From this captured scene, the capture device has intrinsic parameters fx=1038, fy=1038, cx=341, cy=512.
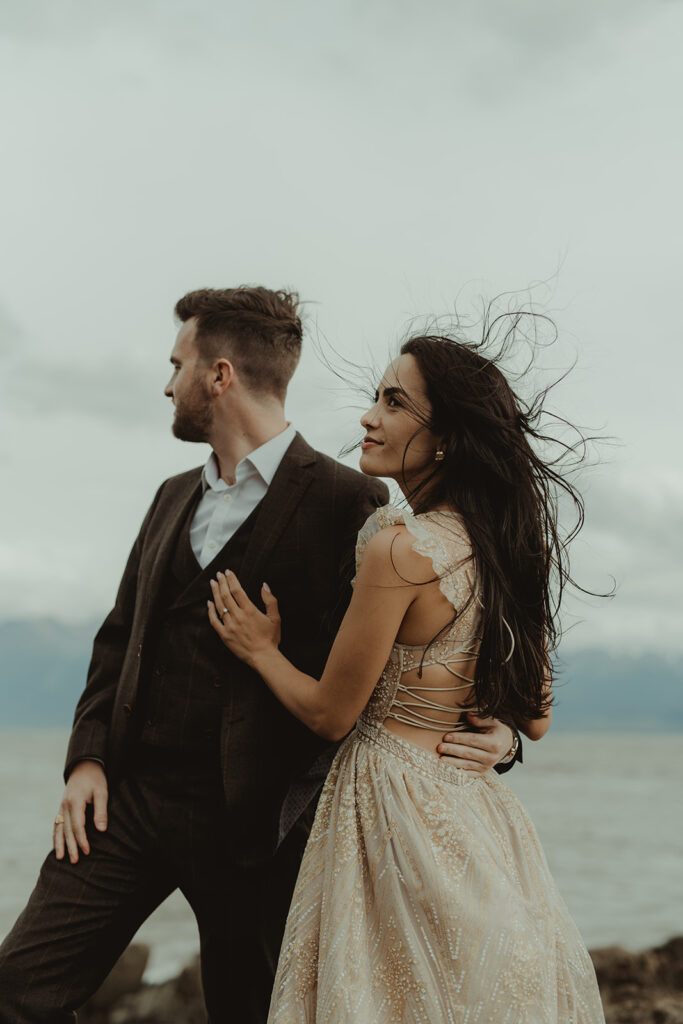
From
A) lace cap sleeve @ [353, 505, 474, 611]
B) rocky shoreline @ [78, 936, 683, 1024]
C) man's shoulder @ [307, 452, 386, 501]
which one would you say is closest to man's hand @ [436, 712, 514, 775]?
lace cap sleeve @ [353, 505, 474, 611]

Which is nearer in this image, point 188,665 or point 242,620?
point 242,620

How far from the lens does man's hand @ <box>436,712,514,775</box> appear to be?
255 centimetres

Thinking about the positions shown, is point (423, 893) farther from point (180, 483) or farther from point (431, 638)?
point (180, 483)

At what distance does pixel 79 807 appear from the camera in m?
2.95

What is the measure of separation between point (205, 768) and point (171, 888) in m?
0.41

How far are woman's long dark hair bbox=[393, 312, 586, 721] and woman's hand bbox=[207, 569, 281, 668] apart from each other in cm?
52

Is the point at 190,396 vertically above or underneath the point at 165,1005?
above

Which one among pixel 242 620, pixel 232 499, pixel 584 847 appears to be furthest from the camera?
pixel 584 847

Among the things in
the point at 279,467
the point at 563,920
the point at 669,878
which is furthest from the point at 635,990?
the point at 669,878

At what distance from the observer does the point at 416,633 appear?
2.46m

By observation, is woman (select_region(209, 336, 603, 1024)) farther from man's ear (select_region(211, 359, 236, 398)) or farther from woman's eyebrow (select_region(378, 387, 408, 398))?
man's ear (select_region(211, 359, 236, 398))

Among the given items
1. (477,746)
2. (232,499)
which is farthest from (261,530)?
(477,746)

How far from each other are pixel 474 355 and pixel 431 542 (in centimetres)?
59

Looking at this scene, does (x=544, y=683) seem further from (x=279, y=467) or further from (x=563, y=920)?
(x=279, y=467)
